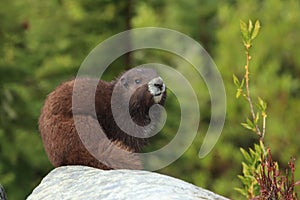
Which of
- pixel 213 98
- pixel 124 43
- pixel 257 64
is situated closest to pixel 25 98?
pixel 124 43

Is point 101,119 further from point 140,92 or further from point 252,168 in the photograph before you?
point 252,168

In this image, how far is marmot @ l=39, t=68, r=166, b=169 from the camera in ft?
16.4

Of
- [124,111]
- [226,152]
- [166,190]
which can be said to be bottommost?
[166,190]

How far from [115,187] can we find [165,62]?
5.51 metres

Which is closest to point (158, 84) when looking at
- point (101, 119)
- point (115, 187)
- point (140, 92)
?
point (140, 92)

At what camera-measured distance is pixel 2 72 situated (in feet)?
28.7

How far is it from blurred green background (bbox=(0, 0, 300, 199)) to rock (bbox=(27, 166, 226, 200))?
→ 3.62m

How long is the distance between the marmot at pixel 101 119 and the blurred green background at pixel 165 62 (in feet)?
9.58

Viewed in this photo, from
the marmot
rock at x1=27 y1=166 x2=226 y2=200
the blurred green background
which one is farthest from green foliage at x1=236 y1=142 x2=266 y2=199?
the blurred green background

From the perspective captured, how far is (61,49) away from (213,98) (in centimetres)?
183

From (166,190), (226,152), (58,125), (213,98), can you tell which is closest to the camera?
(166,190)

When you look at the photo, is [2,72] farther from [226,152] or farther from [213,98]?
[226,152]

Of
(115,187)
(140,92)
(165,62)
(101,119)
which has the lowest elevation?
(115,187)

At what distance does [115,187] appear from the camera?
13.7 feet
